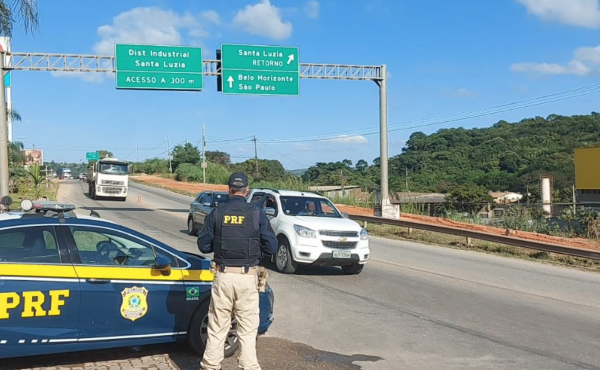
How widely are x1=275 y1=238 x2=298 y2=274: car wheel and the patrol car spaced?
5174 millimetres

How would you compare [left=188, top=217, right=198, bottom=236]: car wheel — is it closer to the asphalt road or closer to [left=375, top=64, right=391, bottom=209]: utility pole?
the asphalt road

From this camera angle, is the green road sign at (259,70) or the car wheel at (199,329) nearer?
the car wheel at (199,329)

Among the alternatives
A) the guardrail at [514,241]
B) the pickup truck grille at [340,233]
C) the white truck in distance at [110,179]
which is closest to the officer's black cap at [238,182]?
the pickup truck grille at [340,233]

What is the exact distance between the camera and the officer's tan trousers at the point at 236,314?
192 inches

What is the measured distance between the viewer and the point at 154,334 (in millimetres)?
5723

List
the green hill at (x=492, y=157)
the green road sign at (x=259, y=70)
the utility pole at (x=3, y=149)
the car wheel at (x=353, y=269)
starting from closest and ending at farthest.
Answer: the car wheel at (x=353, y=269) < the utility pole at (x=3, y=149) < the green road sign at (x=259, y=70) < the green hill at (x=492, y=157)

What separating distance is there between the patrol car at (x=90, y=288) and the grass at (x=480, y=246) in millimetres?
11396

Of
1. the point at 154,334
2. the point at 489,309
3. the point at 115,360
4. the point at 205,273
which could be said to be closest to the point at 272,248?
the point at 205,273

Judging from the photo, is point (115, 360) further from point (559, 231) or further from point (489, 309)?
point (559, 231)

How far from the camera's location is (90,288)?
211 inches

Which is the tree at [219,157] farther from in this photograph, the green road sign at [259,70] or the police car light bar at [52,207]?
the police car light bar at [52,207]

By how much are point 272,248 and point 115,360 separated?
2.15 meters

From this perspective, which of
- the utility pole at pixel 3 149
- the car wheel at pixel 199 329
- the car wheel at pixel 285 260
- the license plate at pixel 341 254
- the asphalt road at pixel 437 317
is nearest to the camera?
the car wheel at pixel 199 329

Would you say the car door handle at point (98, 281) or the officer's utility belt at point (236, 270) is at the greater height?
the officer's utility belt at point (236, 270)
